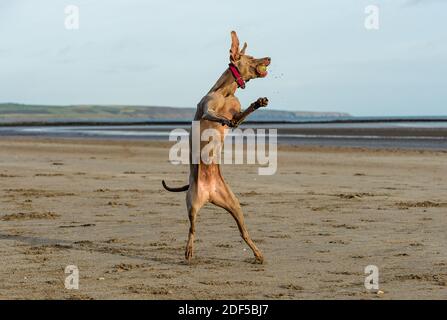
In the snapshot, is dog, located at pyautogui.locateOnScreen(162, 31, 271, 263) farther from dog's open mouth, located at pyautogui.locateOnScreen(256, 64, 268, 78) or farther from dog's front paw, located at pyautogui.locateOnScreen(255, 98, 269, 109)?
dog's front paw, located at pyautogui.locateOnScreen(255, 98, 269, 109)

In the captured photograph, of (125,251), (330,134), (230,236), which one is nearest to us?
(125,251)

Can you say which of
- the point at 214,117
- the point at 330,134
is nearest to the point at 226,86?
the point at 214,117

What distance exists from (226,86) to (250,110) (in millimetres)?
907

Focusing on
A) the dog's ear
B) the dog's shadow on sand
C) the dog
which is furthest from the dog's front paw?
the dog's shadow on sand

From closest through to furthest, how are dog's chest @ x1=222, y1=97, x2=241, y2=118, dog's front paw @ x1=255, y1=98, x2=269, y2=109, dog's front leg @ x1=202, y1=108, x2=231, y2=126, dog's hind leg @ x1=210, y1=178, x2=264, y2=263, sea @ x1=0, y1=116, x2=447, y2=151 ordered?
dog's front paw @ x1=255, y1=98, x2=269, y2=109 → dog's front leg @ x1=202, y1=108, x2=231, y2=126 → dog's chest @ x1=222, y1=97, x2=241, y2=118 → dog's hind leg @ x1=210, y1=178, x2=264, y2=263 → sea @ x1=0, y1=116, x2=447, y2=151

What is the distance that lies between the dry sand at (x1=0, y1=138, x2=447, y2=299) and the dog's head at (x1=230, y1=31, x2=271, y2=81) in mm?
2341

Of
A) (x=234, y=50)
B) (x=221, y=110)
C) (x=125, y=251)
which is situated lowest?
(x=125, y=251)

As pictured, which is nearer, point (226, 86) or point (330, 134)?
point (226, 86)

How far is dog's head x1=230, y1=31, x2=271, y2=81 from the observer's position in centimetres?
991

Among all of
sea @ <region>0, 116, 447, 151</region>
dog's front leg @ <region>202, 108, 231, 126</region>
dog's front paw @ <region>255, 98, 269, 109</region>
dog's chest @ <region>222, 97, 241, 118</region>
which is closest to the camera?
dog's front paw @ <region>255, 98, 269, 109</region>

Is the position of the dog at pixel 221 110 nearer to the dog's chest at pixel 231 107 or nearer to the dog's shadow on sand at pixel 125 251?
the dog's chest at pixel 231 107

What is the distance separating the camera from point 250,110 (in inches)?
359

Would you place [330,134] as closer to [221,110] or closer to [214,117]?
[221,110]

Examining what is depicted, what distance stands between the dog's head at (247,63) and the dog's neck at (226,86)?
15 cm
